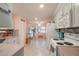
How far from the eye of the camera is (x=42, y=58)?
1006 millimetres

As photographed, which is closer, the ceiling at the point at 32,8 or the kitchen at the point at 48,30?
the kitchen at the point at 48,30

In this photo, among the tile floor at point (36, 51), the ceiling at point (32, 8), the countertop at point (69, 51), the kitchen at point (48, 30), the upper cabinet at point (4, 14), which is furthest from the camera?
the tile floor at point (36, 51)

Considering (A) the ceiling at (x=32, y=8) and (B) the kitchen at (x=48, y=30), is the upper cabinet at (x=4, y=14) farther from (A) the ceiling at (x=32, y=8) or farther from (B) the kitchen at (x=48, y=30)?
(A) the ceiling at (x=32, y=8)

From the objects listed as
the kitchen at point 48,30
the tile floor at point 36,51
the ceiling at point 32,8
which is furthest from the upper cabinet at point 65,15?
the tile floor at point 36,51

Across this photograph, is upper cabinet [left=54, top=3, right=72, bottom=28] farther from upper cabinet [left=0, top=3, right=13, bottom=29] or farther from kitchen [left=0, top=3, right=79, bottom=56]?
upper cabinet [left=0, top=3, right=13, bottom=29]

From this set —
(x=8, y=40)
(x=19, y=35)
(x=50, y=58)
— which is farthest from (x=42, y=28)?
(x=50, y=58)

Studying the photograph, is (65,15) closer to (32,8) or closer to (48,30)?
(32,8)

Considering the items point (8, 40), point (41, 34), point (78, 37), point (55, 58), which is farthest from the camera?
point (41, 34)

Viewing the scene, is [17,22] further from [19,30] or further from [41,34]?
[41,34]

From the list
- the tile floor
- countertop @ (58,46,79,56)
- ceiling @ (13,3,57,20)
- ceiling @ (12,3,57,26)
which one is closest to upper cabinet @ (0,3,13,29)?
countertop @ (58,46,79,56)

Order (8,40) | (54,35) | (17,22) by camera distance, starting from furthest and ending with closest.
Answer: (17,22) → (54,35) → (8,40)

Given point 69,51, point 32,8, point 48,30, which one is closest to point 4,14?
point 69,51

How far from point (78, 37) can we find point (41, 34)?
1173cm

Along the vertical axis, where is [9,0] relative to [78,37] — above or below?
above
